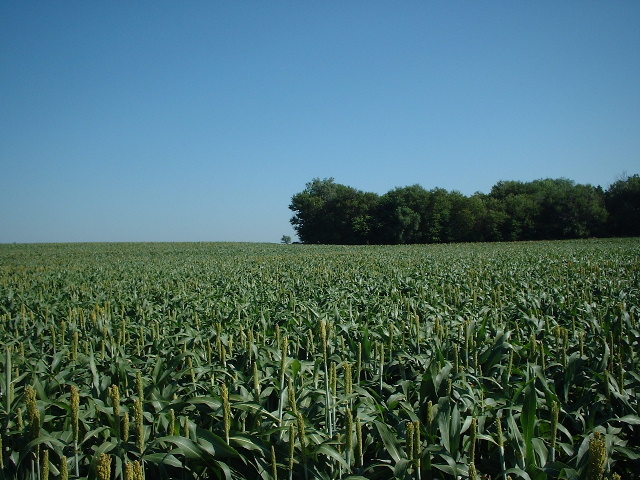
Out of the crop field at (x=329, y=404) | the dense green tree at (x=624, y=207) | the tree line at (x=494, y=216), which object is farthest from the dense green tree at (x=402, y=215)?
the crop field at (x=329, y=404)

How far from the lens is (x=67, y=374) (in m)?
4.25

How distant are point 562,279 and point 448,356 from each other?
991cm

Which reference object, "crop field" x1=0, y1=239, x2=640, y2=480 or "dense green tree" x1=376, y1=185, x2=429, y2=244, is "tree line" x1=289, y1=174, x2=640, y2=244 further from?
"crop field" x1=0, y1=239, x2=640, y2=480

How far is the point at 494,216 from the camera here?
6906 cm

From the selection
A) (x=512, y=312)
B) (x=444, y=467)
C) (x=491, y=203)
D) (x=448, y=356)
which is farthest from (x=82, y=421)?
(x=491, y=203)

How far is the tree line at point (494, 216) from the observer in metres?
66.9

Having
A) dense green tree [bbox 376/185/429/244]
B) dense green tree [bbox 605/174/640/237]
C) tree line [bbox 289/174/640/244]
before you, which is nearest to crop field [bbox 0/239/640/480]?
dense green tree [bbox 376/185/429/244]

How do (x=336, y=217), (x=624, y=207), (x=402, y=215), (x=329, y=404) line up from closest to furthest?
(x=329, y=404) → (x=624, y=207) → (x=402, y=215) → (x=336, y=217)

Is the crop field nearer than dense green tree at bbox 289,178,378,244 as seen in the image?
Yes

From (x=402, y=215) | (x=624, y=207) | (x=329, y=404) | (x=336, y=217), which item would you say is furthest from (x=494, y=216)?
(x=329, y=404)

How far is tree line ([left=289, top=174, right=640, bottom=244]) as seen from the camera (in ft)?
220

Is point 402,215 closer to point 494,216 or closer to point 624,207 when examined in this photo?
point 494,216

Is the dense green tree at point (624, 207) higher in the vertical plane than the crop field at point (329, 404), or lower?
higher

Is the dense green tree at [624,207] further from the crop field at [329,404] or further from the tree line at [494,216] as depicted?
the crop field at [329,404]
